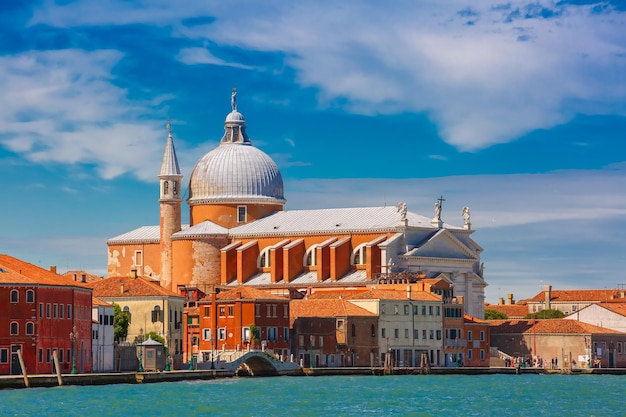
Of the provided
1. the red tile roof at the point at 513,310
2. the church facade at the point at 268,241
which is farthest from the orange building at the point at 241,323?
the red tile roof at the point at 513,310

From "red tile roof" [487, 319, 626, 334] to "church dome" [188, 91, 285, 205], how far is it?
15.1 m

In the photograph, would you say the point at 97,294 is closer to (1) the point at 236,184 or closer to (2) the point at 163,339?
(2) the point at 163,339

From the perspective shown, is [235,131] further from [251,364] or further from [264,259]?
[251,364]

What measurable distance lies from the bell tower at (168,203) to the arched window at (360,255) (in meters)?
11.1

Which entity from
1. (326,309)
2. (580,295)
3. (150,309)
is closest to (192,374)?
(150,309)

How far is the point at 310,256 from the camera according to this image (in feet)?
315

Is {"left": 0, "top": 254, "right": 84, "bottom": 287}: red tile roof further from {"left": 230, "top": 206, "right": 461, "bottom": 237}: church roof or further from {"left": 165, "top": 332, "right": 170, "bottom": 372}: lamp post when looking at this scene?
{"left": 230, "top": 206, "right": 461, "bottom": 237}: church roof

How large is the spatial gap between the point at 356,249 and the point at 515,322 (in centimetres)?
965

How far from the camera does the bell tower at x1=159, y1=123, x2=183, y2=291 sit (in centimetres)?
9900

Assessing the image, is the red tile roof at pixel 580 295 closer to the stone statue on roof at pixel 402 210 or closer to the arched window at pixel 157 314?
the stone statue on roof at pixel 402 210

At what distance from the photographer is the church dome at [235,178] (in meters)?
99.9

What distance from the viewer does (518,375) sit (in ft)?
276

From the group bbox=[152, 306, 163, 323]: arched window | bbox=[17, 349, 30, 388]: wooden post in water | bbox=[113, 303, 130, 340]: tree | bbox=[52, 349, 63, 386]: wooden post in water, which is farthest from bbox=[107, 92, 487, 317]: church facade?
bbox=[17, 349, 30, 388]: wooden post in water

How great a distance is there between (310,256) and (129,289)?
55.9ft
